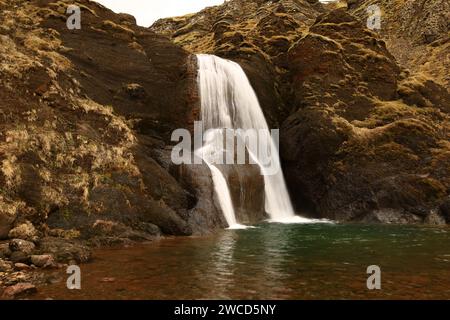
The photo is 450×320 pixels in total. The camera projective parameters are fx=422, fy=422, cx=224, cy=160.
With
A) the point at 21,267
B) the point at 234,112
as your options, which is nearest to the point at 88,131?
the point at 21,267

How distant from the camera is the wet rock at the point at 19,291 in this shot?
38.3ft

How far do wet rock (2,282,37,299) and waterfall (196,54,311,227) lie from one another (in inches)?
914

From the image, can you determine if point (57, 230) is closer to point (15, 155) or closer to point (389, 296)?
point (15, 155)

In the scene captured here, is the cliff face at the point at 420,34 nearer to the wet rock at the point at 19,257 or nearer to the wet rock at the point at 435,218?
the wet rock at the point at 435,218

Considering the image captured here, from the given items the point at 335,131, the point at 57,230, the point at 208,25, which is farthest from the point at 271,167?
the point at 208,25

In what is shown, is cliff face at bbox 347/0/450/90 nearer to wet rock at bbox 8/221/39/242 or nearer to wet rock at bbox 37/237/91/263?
wet rock at bbox 37/237/91/263

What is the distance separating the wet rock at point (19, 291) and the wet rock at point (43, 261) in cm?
289

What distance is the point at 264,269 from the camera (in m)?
15.7

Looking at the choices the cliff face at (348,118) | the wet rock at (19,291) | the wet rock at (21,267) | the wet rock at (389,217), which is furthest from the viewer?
the cliff face at (348,118)

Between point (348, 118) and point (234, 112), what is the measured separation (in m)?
12.0

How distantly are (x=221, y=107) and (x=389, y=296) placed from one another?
30830 mm

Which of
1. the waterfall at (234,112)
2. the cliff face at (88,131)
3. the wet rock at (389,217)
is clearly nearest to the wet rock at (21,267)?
the cliff face at (88,131)

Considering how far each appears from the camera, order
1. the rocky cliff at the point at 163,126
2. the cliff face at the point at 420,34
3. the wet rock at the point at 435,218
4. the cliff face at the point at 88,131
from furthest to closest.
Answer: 1. the cliff face at the point at 420,34
2. the wet rock at the point at 435,218
3. the rocky cliff at the point at 163,126
4. the cliff face at the point at 88,131

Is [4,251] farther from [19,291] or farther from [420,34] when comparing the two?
[420,34]
